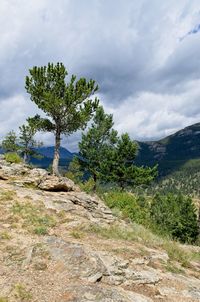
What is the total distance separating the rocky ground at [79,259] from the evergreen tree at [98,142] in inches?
1122

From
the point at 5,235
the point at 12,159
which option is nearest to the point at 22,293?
the point at 5,235

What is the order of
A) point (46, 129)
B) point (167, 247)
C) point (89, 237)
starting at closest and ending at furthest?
point (89, 237) < point (167, 247) < point (46, 129)

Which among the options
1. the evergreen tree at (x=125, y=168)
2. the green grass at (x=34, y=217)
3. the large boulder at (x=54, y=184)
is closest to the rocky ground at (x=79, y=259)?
the green grass at (x=34, y=217)

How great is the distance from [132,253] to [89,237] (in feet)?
8.20

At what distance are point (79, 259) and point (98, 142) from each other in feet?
123

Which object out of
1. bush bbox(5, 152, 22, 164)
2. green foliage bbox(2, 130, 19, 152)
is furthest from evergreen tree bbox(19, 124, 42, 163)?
bush bbox(5, 152, 22, 164)

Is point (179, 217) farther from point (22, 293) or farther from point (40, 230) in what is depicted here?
point (22, 293)

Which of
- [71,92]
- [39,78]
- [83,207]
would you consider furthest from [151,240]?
[39,78]

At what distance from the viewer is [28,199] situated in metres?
18.4

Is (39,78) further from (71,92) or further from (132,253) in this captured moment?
(132,253)

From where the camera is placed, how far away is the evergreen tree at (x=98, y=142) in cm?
4769

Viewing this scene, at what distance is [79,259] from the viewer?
11.4 meters

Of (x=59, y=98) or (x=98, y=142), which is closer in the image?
(x=59, y=98)

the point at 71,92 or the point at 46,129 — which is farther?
the point at 46,129
